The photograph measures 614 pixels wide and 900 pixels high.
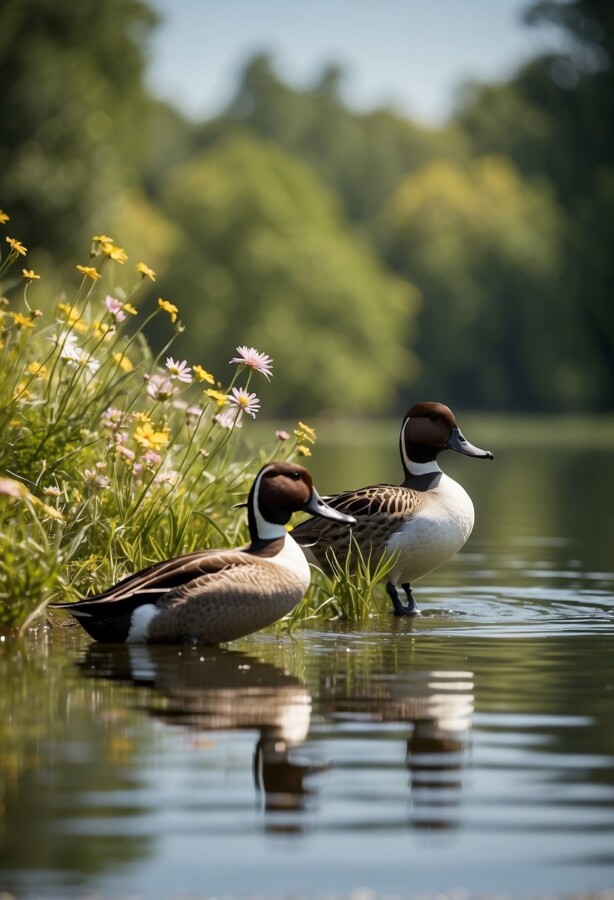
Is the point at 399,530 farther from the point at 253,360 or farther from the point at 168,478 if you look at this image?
the point at 253,360

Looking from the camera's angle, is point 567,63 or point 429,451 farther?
point 567,63

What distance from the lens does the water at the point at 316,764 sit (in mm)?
4539

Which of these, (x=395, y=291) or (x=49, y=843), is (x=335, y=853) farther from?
(x=395, y=291)

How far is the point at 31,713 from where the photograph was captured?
6691 millimetres

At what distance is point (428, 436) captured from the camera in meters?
11.3

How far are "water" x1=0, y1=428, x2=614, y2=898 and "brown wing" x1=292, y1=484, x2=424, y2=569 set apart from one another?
1.83 ft

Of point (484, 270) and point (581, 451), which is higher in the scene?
point (484, 270)

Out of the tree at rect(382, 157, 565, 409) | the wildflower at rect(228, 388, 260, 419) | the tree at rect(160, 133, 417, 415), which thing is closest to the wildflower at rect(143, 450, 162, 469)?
the wildflower at rect(228, 388, 260, 419)

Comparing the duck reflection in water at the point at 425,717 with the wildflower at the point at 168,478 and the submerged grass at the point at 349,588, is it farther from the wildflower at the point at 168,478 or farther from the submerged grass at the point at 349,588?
the wildflower at the point at 168,478

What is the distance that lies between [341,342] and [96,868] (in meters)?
70.6

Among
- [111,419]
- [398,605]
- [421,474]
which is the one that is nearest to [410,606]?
[398,605]

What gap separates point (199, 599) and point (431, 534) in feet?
7.73

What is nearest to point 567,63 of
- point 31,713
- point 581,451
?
point 581,451

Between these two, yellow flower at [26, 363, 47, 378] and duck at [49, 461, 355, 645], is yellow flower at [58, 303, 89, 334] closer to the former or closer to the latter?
yellow flower at [26, 363, 47, 378]
